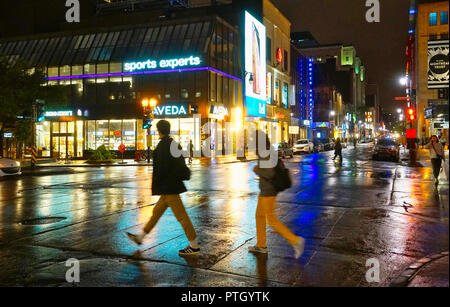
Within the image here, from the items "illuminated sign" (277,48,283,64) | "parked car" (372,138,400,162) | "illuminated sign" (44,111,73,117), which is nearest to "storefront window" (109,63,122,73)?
"illuminated sign" (44,111,73,117)

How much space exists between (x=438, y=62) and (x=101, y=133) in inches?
1514

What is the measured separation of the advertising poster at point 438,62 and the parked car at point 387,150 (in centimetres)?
2149

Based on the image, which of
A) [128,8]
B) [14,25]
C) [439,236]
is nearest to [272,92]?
[128,8]

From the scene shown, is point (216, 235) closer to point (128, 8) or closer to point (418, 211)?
point (418, 211)

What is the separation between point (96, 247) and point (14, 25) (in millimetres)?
68570

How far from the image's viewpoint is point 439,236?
786cm

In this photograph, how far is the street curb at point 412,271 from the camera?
518 cm

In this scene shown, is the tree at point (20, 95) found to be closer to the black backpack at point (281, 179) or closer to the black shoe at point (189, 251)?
the black shoe at point (189, 251)

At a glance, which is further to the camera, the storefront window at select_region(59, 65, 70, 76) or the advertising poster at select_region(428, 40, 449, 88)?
the storefront window at select_region(59, 65, 70, 76)

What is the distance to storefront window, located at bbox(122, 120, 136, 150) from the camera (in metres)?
44.7

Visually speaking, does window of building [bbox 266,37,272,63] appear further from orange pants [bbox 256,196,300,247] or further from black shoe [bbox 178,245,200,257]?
black shoe [bbox 178,245,200,257]

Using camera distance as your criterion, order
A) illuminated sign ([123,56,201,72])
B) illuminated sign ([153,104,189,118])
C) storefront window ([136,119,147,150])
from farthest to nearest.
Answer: storefront window ([136,119,147,150])
illuminated sign ([153,104,189,118])
illuminated sign ([123,56,201,72])

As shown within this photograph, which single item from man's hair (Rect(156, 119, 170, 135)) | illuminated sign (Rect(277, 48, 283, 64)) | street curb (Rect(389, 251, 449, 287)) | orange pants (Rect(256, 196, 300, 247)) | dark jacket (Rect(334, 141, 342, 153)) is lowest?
street curb (Rect(389, 251, 449, 287))

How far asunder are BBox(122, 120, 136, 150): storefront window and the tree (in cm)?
845
